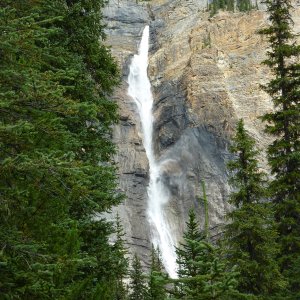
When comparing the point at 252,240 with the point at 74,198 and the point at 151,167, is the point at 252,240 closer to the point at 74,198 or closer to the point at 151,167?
the point at 74,198

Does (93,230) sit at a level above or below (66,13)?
below

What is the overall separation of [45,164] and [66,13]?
300 inches

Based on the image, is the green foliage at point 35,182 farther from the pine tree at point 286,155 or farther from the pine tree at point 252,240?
the pine tree at point 286,155

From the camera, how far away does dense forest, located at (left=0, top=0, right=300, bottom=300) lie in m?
4.80

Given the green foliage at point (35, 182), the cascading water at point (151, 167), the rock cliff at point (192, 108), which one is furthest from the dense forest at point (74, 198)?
the rock cliff at point (192, 108)

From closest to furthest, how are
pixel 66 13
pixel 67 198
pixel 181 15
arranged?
pixel 67 198 → pixel 66 13 → pixel 181 15

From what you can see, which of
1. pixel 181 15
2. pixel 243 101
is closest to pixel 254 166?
pixel 243 101

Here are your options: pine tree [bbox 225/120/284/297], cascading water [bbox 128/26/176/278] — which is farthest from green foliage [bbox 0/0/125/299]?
cascading water [bbox 128/26/176/278]

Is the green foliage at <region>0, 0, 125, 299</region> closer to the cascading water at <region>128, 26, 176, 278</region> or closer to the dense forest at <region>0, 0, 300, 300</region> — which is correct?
the dense forest at <region>0, 0, 300, 300</region>

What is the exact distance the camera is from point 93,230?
9789 mm

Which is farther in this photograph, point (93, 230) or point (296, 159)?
point (296, 159)

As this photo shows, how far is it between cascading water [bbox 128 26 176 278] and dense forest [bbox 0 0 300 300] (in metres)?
19.1

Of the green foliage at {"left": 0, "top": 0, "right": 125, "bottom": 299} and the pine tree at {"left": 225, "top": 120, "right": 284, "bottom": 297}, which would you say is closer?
the green foliage at {"left": 0, "top": 0, "right": 125, "bottom": 299}

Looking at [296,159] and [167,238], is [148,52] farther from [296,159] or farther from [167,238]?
[296,159]
